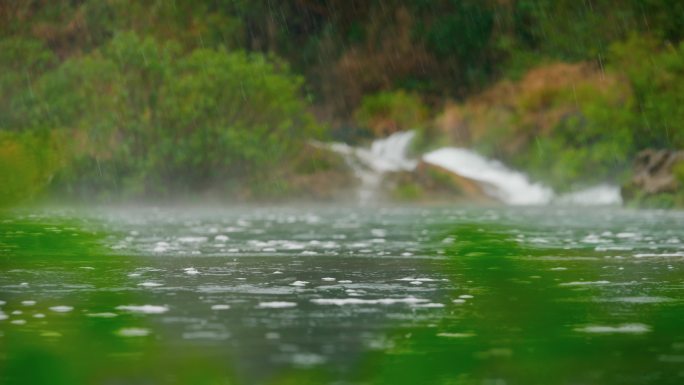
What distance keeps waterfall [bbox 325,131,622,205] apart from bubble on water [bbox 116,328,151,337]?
37.9m

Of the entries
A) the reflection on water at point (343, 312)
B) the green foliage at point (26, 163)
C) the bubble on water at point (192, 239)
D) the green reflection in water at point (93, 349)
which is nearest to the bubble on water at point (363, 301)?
the reflection on water at point (343, 312)

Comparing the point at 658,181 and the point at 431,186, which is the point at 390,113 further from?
the point at 658,181

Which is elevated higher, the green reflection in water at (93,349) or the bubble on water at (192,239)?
the bubble on water at (192,239)

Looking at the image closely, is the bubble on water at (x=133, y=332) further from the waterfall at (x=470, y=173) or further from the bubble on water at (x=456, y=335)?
the waterfall at (x=470, y=173)

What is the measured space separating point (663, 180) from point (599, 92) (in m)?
10.7

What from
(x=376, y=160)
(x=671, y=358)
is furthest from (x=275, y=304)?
(x=376, y=160)

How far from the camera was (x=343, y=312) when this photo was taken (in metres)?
10.0

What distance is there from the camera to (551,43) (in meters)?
63.2

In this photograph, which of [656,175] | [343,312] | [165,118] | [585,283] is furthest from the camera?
[165,118]

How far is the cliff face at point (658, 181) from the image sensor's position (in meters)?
39.7

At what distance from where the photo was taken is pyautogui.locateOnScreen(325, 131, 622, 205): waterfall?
47906mm

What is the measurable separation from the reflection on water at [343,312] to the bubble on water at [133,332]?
0.02 m

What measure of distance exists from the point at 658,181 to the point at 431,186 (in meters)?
11.1

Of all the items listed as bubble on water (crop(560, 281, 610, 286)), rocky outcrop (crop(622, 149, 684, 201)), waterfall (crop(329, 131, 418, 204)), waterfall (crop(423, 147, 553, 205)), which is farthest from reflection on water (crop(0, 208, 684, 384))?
waterfall (crop(329, 131, 418, 204))
